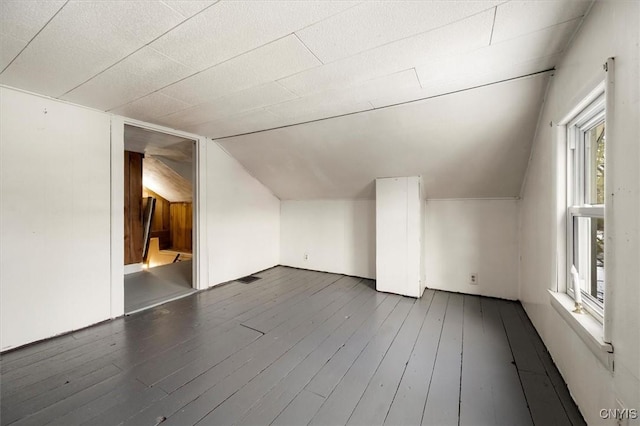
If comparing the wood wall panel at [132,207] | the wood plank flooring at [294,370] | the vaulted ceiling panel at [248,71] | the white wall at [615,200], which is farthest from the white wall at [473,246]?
the wood wall panel at [132,207]

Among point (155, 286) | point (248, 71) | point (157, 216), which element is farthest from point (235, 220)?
point (157, 216)

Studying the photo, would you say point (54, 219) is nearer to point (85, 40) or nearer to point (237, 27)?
point (85, 40)

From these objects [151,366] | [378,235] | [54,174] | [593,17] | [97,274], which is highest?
[593,17]

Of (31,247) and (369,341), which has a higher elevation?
(31,247)

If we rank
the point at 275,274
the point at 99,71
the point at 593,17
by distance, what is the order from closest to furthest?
1. the point at 593,17
2. the point at 99,71
3. the point at 275,274

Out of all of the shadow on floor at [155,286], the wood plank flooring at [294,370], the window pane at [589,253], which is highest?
the window pane at [589,253]

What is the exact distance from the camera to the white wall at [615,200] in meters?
0.89

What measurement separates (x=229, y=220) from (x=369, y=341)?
2.53 meters

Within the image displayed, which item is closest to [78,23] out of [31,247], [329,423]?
[31,247]

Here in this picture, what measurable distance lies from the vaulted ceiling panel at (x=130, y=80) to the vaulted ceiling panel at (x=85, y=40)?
0.19 feet

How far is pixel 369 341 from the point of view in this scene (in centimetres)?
206

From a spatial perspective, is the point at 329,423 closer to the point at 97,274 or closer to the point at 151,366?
the point at 151,366

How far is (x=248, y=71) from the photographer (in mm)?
1719

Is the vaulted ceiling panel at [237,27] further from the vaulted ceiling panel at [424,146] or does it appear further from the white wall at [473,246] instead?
the white wall at [473,246]
